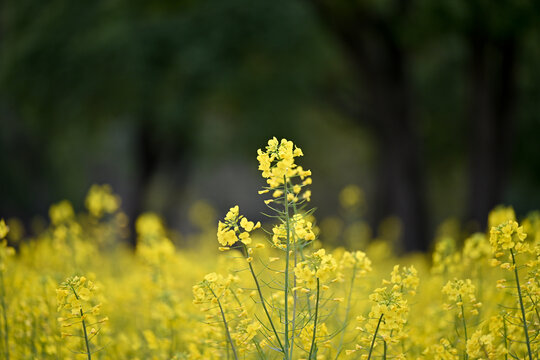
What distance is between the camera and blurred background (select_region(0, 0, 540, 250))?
31.1ft

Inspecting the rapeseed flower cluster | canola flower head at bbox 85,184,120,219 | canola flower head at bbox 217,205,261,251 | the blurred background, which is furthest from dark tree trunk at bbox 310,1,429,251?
canola flower head at bbox 217,205,261,251

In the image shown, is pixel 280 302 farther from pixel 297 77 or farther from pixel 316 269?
pixel 297 77

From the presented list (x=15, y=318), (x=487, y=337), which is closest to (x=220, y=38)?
(x=15, y=318)

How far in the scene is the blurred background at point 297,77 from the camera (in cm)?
947

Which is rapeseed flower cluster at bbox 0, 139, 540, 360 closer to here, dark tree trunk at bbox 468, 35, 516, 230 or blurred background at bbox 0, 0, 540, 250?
dark tree trunk at bbox 468, 35, 516, 230

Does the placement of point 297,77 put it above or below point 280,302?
above

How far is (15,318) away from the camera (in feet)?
11.8

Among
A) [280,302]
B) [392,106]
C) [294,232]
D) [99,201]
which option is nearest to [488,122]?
[392,106]

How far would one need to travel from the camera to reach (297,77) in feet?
38.2

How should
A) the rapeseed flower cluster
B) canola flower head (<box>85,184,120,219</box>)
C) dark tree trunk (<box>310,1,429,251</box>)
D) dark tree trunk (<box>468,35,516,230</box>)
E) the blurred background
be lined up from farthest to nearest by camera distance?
dark tree trunk (<box>310,1,429,251</box>) < the blurred background < dark tree trunk (<box>468,35,516,230</box>) < canola flower head (<box>85,184,120,219</box>) < the rapeseed flower cluster

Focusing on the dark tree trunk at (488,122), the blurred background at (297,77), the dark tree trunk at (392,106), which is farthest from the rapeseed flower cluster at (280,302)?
the dark tree trunk at (392,106)

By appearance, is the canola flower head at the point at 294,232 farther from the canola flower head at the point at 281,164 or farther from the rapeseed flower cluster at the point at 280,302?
the canola flower head at the point at 281,164

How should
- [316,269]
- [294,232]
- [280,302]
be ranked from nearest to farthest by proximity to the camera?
1. [316,269]
2. [294,232]
3. [280,302]

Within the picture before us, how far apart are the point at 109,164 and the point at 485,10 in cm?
2115
